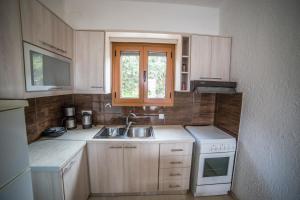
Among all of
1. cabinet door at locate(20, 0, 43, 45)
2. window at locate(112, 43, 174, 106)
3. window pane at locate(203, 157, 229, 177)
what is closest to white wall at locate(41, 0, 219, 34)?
window at locate(112, 43, 174, 106)

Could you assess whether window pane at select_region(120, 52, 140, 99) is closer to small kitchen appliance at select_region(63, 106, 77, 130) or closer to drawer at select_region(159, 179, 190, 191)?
small kitchen appliance at select_region(63, 106, 77, 130)

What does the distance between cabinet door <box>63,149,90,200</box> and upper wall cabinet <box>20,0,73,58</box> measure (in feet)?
3.57

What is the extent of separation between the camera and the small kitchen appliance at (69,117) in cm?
192

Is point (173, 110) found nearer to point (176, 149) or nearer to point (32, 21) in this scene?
point (176, 149)

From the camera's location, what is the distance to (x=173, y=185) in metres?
1.75

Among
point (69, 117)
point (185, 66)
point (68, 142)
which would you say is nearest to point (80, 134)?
point (68, 142)

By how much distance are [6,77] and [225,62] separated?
2.23 metres

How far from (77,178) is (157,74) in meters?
1.68

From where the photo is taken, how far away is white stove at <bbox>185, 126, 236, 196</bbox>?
5.42 ft

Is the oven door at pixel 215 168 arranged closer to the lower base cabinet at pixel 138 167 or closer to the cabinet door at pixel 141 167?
the lower base cabinet at pixel 138 167

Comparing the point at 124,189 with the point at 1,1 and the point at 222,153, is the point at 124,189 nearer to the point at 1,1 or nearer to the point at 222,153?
the point at 222,153

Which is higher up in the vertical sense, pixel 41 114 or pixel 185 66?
pixel 185 66

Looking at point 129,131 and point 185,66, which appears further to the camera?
point 129,131

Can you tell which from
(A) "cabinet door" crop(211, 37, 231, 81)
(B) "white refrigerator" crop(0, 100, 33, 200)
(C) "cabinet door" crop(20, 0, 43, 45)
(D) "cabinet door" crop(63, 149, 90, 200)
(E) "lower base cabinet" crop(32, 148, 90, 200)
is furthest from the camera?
(A) "cabinet door" crop(211, 37, 231, 81)
